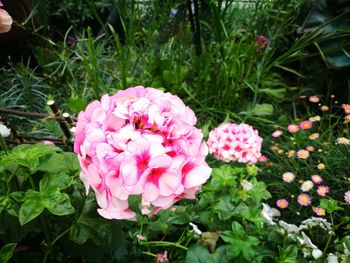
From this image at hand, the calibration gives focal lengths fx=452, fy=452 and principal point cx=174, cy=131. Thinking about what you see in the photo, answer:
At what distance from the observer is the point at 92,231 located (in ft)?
2.67

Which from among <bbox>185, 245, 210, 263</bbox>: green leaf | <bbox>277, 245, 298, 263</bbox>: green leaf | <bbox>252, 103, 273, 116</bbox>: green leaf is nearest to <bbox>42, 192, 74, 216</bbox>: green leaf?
<bbox>185, 245, 210, 263</bbox>: green leaf

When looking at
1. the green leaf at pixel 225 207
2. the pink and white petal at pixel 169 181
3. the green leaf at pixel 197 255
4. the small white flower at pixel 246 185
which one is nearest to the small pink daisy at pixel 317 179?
the small white flower at pixel 246 185

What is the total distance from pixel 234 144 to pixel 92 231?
0.92 m

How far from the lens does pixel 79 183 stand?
0.93 metres

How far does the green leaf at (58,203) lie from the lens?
731mm

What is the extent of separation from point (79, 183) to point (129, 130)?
302 mm

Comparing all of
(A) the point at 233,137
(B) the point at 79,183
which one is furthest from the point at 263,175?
(B) the point at 79,183

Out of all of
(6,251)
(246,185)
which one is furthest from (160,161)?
(246,185)

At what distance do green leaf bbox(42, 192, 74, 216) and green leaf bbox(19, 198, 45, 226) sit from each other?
0.03 ft

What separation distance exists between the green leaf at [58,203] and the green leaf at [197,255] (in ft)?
0.92

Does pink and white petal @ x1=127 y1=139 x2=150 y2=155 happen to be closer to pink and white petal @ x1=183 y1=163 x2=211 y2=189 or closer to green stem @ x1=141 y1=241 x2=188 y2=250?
pink and white petal @ x1=183 y1=163 x2=211 y2=189

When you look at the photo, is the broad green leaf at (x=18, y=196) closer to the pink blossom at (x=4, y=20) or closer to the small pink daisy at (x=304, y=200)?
the pink blossom at (x=4, y=20)

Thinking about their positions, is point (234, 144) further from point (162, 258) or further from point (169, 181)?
point (169, 181)

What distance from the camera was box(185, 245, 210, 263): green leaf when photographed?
896mm
